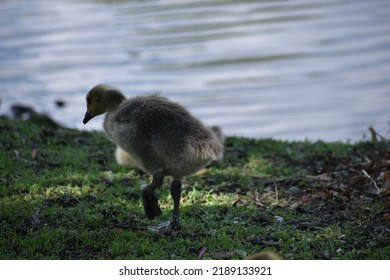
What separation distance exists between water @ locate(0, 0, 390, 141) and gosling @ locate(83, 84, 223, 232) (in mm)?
5663

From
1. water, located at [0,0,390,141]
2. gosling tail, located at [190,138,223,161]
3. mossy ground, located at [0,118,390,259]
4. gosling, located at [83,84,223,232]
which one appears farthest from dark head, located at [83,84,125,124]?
water, located at [0,0,390,141]

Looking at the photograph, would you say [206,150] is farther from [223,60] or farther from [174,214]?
[223,60]

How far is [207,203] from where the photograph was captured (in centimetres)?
713

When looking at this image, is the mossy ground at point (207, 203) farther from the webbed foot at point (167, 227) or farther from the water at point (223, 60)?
the water at point (223, 60)

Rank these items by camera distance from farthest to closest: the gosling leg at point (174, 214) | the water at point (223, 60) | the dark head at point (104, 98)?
the water at point (223, 60) < the dark head at point (104, 98) < the gosling leg at point (174, 214)

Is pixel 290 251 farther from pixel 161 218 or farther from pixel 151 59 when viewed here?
pixel 151 59

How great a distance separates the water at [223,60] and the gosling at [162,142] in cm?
566

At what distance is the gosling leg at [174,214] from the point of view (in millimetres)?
6188

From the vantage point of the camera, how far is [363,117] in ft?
42.6

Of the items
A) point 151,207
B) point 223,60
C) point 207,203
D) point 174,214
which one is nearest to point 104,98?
point 151,207

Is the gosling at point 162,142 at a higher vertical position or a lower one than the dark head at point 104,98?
lower

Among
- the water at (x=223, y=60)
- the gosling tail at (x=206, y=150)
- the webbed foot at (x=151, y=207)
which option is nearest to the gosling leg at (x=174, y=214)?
the webbed foot at (x=151, y=207)

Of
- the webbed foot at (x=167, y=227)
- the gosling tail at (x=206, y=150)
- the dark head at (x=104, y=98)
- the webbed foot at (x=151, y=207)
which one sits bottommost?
the webbed foot at (x=167, y=227)

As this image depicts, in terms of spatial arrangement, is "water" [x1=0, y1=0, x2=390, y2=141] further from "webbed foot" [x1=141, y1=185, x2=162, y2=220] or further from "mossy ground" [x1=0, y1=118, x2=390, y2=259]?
"webbed foot" [x1=141, y1=185, x2=162, y2=220]
